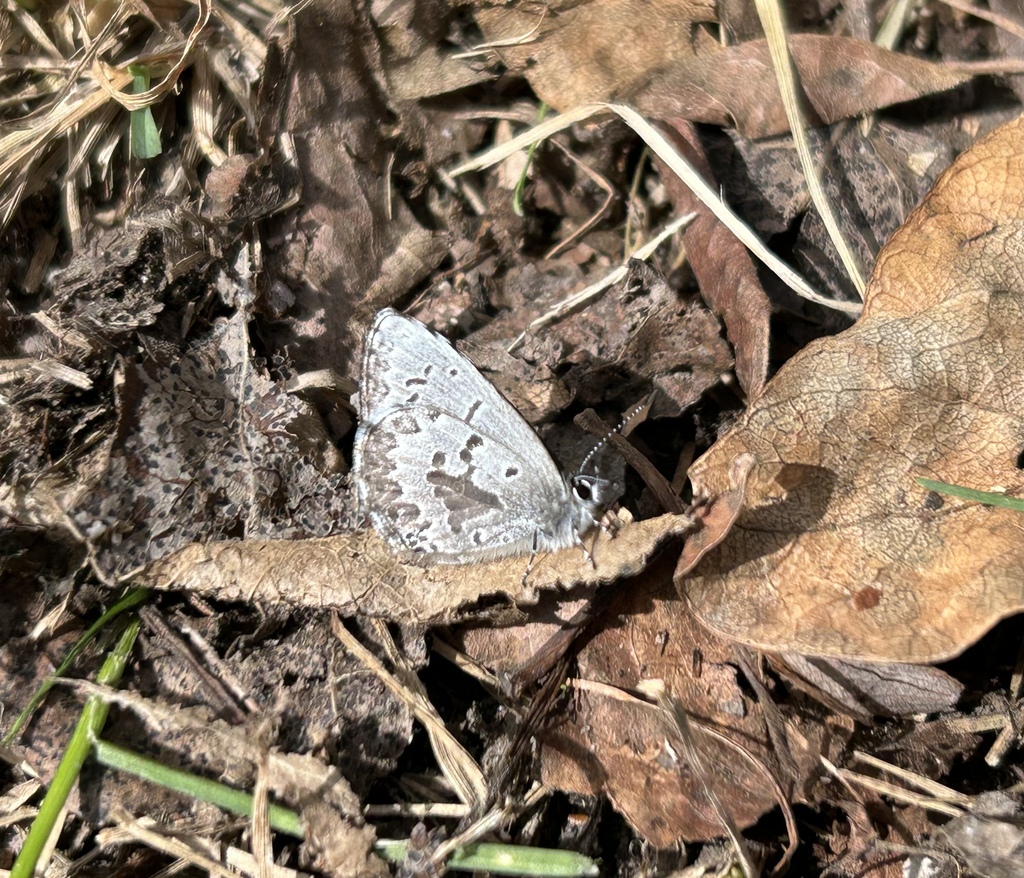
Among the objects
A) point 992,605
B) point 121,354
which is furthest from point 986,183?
point 121,354

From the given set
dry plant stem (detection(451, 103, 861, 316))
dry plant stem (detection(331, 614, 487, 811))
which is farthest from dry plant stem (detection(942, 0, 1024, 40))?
dry plant stem (detection(331, 614, 487, 811))

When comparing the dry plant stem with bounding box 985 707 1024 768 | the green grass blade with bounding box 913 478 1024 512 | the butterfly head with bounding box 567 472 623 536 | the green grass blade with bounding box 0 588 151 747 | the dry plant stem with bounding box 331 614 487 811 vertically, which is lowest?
the dry plant stem with bounding box 985 707 1024 768

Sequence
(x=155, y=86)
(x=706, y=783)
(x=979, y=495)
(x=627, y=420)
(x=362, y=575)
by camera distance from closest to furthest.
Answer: (x=979, y=495) → (x=706, y=783) → (x=362, y=575) → (x=627, y=420) → (x=155, y=86)

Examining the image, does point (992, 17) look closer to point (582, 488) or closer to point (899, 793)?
point (582, 488)

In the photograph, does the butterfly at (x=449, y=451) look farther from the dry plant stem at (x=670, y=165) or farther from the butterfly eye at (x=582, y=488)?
the dry plant stem at (x=670, y=165)

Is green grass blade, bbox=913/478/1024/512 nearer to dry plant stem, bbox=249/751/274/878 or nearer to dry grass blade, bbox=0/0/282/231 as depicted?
dry plant stem, bbox=249/751/274/878

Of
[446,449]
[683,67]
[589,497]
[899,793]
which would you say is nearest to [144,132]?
[446,449]
